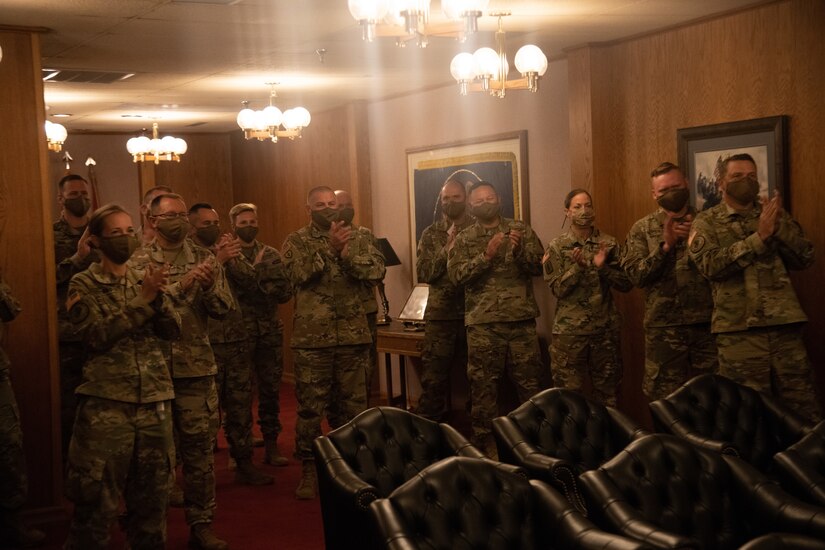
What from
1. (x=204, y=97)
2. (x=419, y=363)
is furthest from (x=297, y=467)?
(x=204, y=97)

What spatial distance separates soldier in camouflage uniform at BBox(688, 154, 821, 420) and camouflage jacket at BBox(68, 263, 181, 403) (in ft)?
9.70

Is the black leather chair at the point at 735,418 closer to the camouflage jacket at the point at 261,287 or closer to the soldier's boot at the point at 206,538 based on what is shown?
the soldier's boot at the point at 206,538

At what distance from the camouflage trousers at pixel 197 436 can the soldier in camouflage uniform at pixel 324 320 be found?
3.71 ft

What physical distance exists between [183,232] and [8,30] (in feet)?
5.99

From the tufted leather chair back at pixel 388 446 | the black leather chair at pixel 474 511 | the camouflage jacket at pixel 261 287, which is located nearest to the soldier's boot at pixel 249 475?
the camouflage jacket at pixel 261 287

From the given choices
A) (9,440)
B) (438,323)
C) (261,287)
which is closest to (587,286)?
(438,323)

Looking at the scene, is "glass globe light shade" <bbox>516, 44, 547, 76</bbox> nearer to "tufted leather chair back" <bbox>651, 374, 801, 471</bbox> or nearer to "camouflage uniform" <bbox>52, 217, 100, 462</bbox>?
"tufted leather chair back" <bbox>651, 374, 801, 471</bbox>

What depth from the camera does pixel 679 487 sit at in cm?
363

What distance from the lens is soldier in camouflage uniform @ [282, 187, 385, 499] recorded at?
20.7ft

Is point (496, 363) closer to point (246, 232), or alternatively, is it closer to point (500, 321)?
point (500, 321)

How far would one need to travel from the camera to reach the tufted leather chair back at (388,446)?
4258 millimetres

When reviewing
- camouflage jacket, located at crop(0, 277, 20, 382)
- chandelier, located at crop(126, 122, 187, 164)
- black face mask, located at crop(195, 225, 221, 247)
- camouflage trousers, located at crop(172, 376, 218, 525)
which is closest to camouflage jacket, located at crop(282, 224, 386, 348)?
black face mask, located at crop(195, 225, 221, 247)

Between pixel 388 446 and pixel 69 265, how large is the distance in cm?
295

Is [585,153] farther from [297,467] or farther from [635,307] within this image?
[297,467]
